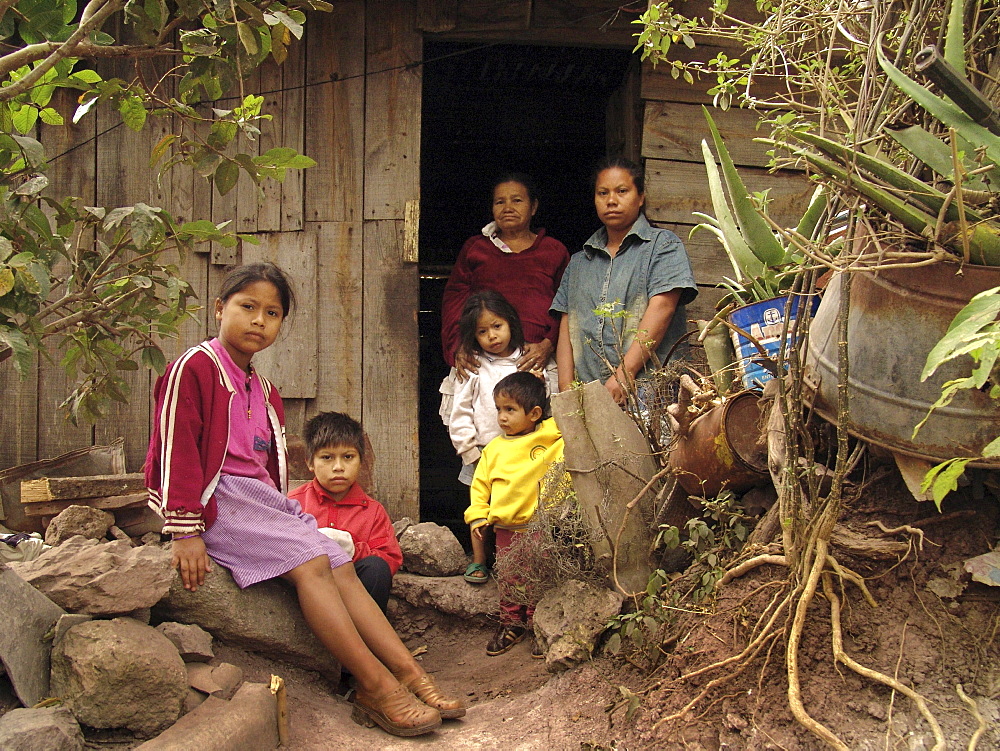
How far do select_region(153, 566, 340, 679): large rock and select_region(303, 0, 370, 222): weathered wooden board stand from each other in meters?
2.17

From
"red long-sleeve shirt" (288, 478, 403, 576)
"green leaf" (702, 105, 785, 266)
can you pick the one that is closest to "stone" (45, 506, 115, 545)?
"red long-sleeve shirt" (288, 478, 403, 576)

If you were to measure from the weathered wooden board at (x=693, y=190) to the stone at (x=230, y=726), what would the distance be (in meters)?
3.04

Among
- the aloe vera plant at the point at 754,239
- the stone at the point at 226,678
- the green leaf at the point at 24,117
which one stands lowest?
the stone at the point at 226,678

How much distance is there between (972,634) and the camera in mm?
2182

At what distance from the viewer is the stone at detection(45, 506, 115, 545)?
372 cm

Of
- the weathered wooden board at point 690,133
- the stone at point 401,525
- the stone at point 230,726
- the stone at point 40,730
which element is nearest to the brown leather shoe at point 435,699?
the stone at point 230,726

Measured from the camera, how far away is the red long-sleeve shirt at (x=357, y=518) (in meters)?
3.54

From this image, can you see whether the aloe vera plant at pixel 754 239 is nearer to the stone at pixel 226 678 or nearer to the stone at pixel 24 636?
the stone at pixel 226 678

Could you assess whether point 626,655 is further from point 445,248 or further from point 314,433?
point 445,248

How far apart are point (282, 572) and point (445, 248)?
5685 millimetres

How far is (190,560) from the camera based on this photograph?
2.78 metres

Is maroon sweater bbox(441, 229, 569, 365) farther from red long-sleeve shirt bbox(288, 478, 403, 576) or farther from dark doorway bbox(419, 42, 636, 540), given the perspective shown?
dark doorway bbox(419, 42, 636, 540)

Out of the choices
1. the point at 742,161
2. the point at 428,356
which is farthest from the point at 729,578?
the point at 428,356

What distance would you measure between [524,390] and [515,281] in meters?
0.84
